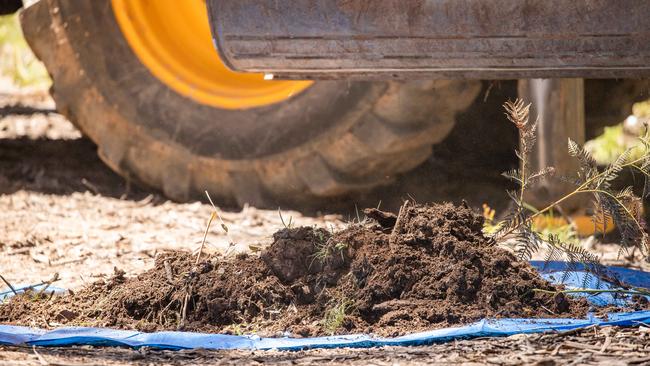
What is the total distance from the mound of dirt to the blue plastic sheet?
68 millimetres

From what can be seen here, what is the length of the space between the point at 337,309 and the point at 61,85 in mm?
2603

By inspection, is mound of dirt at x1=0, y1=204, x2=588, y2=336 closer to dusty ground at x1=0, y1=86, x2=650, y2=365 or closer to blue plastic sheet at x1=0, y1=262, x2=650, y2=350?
blue plastic sheet at x1=0, y1=262, x2=650, y2=350

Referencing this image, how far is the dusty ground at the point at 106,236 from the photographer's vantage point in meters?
2.47

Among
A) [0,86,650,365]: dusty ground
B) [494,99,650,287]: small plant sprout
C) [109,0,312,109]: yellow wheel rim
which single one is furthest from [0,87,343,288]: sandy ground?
[494,99,650,287]: small plant sprout

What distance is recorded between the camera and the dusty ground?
247 cm

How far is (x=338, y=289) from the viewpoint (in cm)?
285

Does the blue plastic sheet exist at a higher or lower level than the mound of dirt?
lower

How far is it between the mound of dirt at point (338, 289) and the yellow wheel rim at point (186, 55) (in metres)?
1.71

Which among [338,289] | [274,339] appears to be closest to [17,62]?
[338,289]

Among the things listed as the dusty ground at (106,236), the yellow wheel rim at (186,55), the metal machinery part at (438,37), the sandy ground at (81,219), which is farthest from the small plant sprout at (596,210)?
the yellow wheel rim at (186,55)

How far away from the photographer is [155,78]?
478 centimetres

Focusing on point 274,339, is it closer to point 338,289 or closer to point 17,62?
point 338,289

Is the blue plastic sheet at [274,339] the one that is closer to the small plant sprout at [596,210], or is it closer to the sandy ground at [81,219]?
the small plant sprout at [596,210]

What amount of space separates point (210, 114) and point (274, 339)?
7.14 ft
